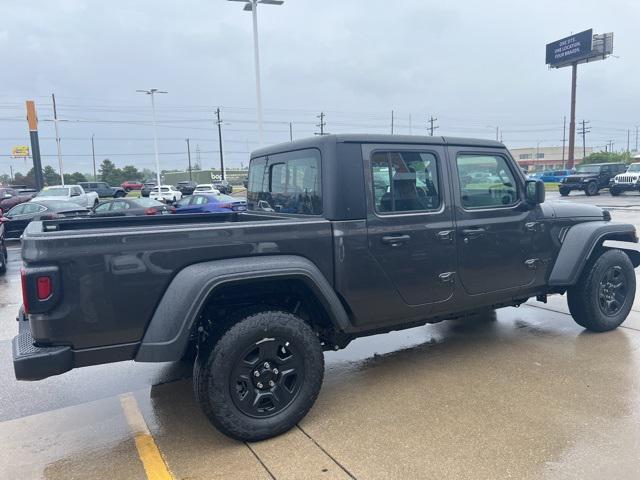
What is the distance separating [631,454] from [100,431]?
3.37m

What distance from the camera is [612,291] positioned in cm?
492

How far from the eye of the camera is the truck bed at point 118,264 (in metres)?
2.61

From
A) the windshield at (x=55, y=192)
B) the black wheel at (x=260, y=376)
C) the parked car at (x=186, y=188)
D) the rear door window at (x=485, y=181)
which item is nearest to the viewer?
the black wheel at (x=260, y=376)

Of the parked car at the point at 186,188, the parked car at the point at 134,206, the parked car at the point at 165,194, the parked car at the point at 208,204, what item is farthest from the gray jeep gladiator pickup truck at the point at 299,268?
the parked car at the point at 186,188

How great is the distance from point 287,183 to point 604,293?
3.40m

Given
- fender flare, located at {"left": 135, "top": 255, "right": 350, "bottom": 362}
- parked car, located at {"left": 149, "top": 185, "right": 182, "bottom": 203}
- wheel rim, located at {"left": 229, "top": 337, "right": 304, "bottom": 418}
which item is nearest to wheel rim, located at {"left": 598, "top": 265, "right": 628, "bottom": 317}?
wheel rim, located at {"left": 229, "top": 337, "right": 304, "bottom": 418}

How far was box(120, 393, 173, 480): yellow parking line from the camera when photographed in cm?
283

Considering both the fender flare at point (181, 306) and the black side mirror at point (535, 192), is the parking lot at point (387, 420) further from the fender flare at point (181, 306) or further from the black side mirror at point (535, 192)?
the black side mirror at point (535, 192)

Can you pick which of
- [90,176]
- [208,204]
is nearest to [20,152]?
[90,176]

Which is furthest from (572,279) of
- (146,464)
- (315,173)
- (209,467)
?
(146,464)

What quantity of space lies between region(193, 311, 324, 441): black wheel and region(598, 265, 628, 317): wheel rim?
10.6 feet

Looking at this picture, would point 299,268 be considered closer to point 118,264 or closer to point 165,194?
point 118,264

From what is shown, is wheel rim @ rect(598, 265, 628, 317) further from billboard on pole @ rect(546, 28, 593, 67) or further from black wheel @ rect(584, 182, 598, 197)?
billboard on pole @ rect(546, 28, 593, 67)

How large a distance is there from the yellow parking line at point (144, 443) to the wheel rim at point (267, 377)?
559mm
